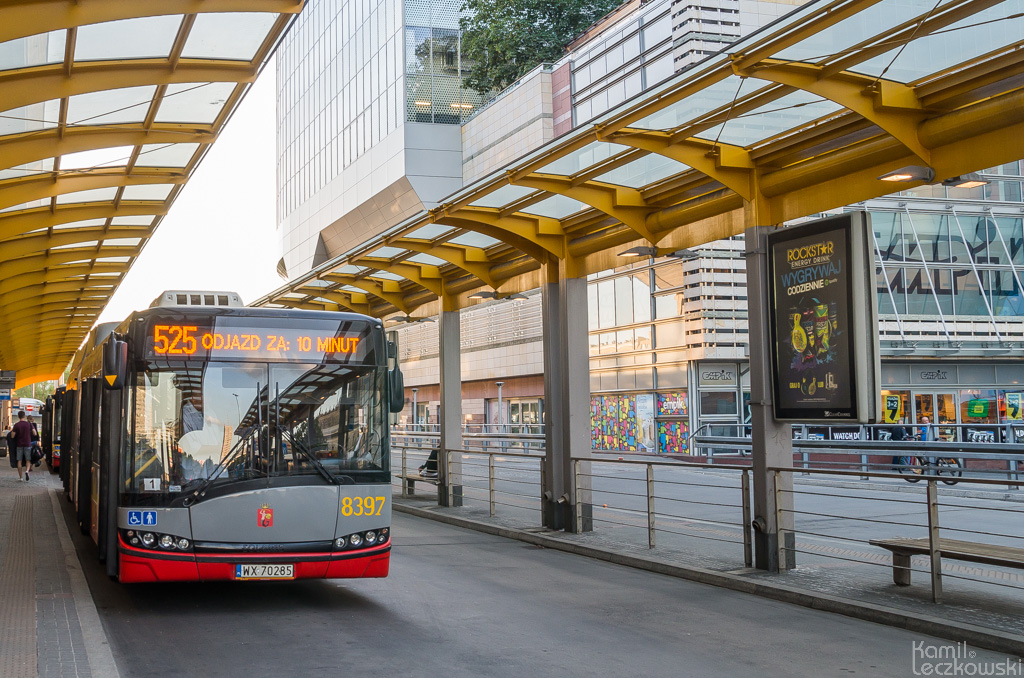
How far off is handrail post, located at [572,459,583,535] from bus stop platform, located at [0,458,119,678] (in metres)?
6.34

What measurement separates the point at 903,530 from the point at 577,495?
4.65 metres

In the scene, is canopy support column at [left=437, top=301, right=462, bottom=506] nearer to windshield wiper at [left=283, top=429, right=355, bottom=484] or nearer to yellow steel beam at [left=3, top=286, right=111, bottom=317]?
windshield wiper at [left=283, top=429, right=355, bottom=484]

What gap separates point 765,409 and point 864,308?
5.24ft

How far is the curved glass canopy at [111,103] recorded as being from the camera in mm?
9406

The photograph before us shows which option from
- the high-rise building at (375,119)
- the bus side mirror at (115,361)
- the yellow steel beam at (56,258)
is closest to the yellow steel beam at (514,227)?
the bus side mirror at (115,361)

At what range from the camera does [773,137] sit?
9953 mm

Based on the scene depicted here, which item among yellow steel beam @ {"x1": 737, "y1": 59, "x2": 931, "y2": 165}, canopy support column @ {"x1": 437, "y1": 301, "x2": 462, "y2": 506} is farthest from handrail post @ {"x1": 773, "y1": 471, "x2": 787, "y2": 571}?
canopy support column @ {"x1": 437, "y1": 301, "x2": 462, "y2": 506}

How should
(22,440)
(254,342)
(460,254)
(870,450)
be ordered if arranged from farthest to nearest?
1. (22,440)
2. (870,450)
3. (460,254)
4. (254,342)

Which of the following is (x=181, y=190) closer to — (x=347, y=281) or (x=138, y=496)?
(x=347, y=281)

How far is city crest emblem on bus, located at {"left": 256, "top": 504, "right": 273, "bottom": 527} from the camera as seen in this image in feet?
27.6

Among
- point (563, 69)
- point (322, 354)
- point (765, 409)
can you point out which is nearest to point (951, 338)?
point (563, 69)

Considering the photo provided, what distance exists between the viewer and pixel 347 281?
18734mm

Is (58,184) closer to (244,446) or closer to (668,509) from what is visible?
(244,446)

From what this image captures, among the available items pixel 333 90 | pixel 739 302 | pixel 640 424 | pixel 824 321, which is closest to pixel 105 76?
pixel 824 321
